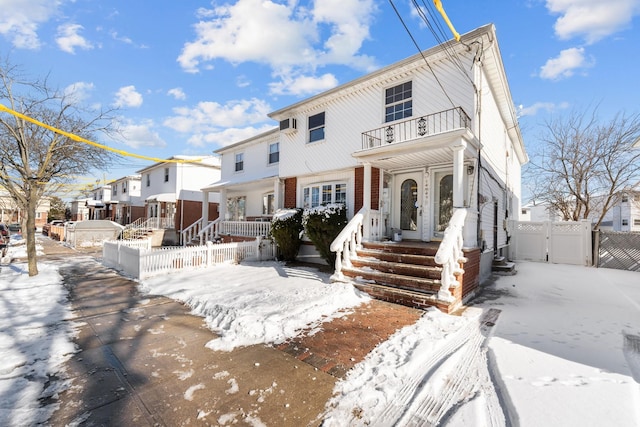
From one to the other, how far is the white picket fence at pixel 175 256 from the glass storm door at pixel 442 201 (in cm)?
629

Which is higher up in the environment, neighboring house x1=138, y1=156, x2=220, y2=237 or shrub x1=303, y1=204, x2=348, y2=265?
neighboring house x1=138, y1=156, x2=220, y2=237

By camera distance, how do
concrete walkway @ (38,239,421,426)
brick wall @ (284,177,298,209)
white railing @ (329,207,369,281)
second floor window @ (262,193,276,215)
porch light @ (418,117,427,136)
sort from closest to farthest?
concrete walkway @ (38,239,421,426) < white railing @ (329,207,369,281) < porch light @ (418,117,427,136) < brick wall @ (284,177,298,209) < second floor window @ (262,193,276,215)

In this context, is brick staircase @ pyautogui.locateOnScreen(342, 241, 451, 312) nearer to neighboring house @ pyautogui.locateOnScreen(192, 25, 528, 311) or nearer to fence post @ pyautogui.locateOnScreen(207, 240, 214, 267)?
neighboring house @ pyautogui.locateOnScreen(192, 25, 528, 311)

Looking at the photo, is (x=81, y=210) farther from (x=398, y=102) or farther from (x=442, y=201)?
(x=442, y=201)

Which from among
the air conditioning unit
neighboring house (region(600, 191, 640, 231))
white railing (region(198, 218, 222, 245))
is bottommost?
white railing (region(198, 218, 222, 245))

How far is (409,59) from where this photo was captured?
334 inches

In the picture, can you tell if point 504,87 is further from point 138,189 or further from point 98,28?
point 138,189

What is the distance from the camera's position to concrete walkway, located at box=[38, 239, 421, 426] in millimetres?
2436

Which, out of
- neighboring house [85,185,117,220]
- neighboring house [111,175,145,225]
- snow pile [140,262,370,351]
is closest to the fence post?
snow pile [140,262,370,351]

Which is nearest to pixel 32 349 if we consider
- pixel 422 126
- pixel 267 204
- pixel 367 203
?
pixel 367 203

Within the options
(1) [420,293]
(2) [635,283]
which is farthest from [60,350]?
(2) [635,283]

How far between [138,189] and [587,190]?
35652 millimetres

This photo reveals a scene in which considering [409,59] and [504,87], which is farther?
[504,87]

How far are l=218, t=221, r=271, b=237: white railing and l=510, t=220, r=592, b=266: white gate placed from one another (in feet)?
36.3
